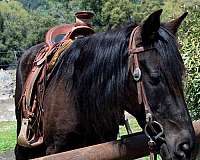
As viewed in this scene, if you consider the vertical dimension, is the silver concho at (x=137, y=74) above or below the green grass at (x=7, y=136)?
above

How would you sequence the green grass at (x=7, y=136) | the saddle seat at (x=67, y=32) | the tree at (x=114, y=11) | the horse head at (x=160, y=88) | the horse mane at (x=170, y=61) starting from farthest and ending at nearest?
1. the tree at (x=114, y=11)
2. the green grass at (x=7, y=136)
3. the saddle seat at (x=67, y=32)
4. the horse mane at (x=170, y=61)
5. the horse head at (x=160, y=88)

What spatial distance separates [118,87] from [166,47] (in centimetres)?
38

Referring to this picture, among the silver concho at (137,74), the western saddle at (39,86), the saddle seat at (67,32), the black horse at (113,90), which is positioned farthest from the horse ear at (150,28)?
the saddle seat at (67,32)

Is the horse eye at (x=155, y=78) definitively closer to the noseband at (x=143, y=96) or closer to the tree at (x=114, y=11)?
the noseband at (x=143, y=96)

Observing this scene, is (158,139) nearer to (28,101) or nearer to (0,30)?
(28,101)

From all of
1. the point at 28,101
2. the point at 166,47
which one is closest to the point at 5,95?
Result: the point at 28,101

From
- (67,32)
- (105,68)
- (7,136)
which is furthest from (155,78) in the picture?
(7,136)

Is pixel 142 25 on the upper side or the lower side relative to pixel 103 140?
upper

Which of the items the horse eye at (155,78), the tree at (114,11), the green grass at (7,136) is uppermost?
the horse eye at (155,78)

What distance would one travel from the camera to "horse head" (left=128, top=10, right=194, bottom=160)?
2.32 meters

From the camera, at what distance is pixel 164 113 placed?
2.38 meters

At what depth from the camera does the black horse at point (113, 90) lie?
2383 mm

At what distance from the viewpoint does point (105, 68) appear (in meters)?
2.77

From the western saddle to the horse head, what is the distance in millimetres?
987
